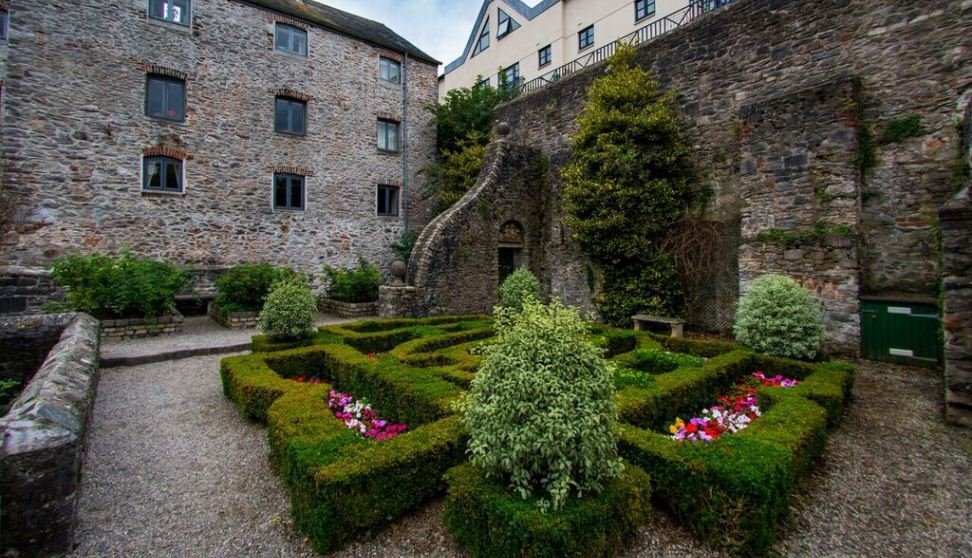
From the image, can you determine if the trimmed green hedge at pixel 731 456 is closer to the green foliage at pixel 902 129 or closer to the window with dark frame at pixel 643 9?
the green foliage at pixel 902 129

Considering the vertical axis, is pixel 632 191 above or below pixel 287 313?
above

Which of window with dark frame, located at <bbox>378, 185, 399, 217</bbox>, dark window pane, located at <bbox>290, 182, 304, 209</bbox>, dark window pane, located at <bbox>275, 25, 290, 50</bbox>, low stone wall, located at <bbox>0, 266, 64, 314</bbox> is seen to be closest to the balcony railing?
window with dark frame, located at <bbox>378, 185, 399, 217</bbox>

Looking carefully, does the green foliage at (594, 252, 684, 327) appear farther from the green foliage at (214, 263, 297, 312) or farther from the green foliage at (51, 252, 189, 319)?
the green foliage at (51, 252, 189, 319)

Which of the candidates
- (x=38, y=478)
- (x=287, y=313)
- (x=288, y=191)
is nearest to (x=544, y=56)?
(x=288, y=191)

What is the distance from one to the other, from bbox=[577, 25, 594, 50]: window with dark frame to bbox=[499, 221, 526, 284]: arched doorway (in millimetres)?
12842

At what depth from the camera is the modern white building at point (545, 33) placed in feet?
60.0

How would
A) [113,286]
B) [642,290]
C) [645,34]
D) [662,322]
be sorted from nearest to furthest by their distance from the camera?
1. [113,286]
2. [662,322]
3. [642,290]
4. [645,34]

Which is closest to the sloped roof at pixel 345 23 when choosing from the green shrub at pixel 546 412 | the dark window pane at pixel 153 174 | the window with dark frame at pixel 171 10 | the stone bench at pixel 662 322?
the window with dark frame at pixel 171 10

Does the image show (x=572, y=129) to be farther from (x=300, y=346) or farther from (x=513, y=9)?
(x=513, y=9)

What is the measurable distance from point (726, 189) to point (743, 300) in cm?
384

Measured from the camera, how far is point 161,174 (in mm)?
11789

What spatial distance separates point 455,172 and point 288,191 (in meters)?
5.71

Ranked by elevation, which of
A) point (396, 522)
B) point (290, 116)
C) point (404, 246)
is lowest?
point (396, 522)

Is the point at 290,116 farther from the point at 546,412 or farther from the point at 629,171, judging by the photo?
the point at 546,412
